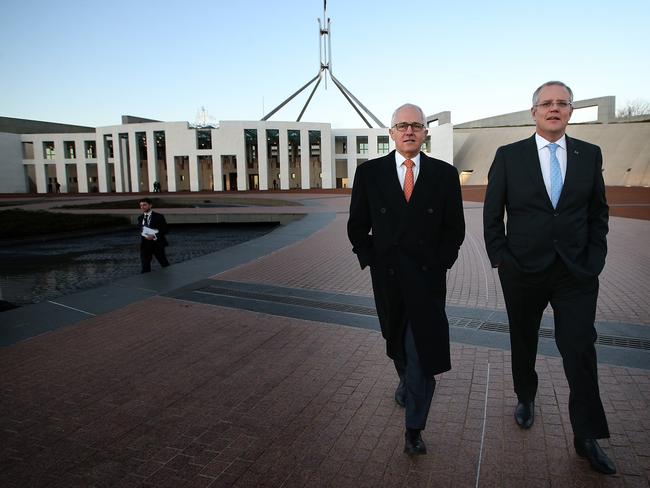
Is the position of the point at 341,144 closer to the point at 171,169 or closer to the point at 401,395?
the point at 171,169

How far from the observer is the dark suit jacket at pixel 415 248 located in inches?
111

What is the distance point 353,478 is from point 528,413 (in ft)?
3.98

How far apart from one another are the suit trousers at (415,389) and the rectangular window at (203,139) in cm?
5147

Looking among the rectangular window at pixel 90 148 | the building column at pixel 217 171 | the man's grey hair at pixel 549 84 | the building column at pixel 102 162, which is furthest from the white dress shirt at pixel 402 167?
Answer: the rectangular window at pixel 90 148

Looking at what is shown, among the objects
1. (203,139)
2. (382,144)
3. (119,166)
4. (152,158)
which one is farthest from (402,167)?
(119,166)

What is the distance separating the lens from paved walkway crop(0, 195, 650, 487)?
268cm

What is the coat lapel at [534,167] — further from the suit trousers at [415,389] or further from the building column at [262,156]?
the building column at [262,156]

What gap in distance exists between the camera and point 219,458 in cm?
282

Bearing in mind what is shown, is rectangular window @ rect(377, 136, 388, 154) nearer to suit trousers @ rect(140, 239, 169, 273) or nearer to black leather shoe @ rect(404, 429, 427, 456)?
suit trousers @ rect(140, 239, 169, 273)

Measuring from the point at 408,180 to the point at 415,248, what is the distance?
42 centimetres

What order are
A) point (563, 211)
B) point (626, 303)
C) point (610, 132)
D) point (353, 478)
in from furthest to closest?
point (610, 132) → point (626, 303) → point (563, 211) → point (353, 478)

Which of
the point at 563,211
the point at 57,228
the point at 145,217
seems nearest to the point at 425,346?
the point at 563,211

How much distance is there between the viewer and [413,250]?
2.85 metres

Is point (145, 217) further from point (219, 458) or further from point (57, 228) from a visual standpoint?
point (57, 228)
